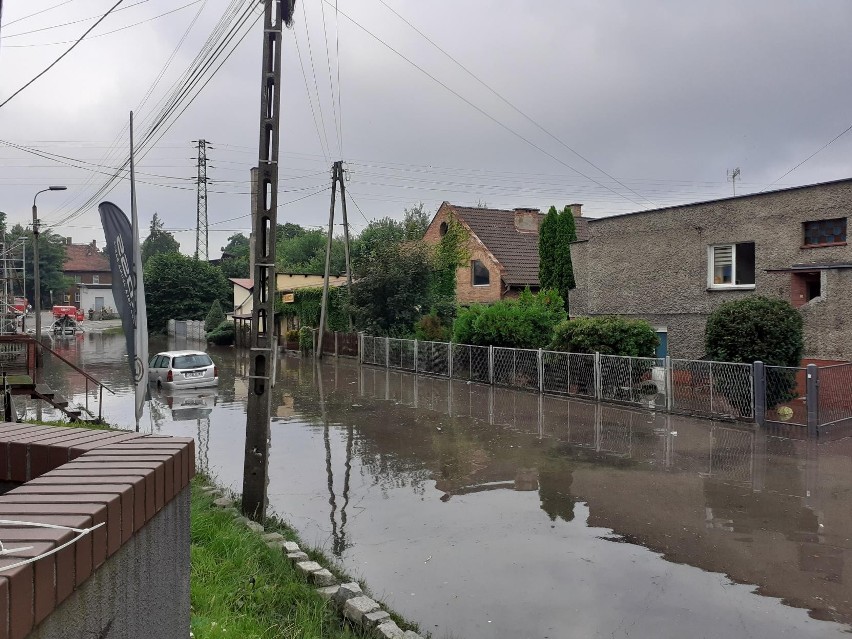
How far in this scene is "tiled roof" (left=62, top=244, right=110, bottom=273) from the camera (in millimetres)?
120000

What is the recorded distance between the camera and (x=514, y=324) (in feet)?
79.1

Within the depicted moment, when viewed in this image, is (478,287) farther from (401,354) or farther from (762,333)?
(762,333)

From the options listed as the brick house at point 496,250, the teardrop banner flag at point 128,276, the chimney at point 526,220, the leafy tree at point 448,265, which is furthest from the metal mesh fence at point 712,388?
the chimney at point 526,220

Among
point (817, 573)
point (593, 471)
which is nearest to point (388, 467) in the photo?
point (593, 471)

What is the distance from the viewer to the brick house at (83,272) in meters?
112

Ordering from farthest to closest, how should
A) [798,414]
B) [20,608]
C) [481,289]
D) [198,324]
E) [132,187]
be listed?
1. [198,324]
2. [481,289]
3. [798,414]
4. [132,187]
5. [20,608]

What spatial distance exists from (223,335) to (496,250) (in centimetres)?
2292

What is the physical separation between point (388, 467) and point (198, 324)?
4960cm

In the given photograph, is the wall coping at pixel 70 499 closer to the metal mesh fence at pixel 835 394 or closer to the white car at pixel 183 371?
the metal mesh fence at pixel 835 394

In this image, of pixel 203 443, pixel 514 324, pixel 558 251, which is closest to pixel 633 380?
pixel 514 324

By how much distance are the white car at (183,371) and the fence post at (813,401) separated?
1702 centimetres

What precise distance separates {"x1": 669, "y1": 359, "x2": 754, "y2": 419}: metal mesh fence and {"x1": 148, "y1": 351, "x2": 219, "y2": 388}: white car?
14.2m

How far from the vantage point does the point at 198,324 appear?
59062 mm

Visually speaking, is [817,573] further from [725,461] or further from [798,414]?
[798,414]
